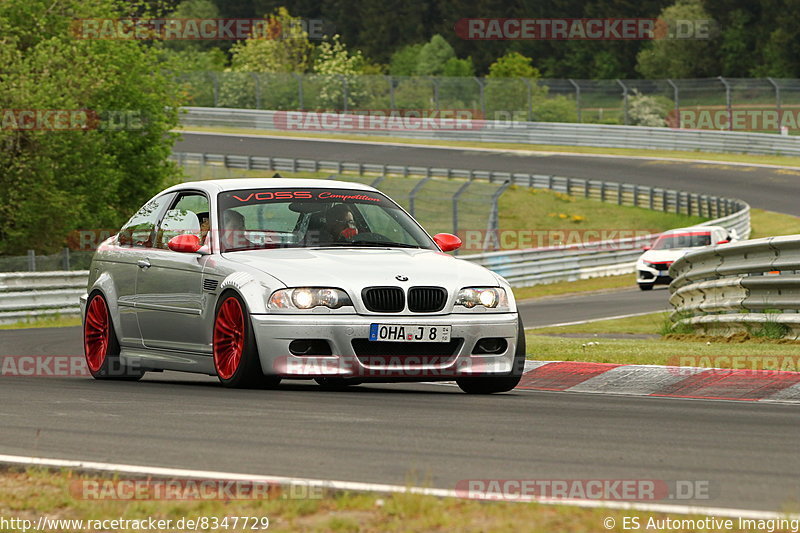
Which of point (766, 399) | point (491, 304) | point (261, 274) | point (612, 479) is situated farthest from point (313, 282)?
point (612, 479)

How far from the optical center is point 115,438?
666 cm

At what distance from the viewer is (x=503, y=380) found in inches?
381

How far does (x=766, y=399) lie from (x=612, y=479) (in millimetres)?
4380

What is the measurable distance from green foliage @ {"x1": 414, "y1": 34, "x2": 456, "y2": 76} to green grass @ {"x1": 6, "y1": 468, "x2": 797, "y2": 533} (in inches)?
4024

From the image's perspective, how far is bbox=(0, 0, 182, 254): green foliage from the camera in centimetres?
3086

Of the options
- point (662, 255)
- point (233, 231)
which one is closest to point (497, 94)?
point (662, 255)

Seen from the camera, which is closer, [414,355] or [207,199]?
[414,355]

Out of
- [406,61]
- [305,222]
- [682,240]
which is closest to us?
[305,222]

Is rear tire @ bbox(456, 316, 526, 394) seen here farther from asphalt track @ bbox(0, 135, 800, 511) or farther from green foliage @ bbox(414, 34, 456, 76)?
green foliage @ bbox(414, 34, 456, 76)

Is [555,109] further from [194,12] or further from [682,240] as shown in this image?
[194,12]

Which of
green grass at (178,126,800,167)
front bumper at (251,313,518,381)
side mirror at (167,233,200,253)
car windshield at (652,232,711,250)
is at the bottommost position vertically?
green grass at (178,126,800,167)

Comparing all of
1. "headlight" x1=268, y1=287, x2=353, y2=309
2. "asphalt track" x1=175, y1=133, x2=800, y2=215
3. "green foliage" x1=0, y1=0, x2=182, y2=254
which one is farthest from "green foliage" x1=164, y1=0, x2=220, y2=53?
"headlight" x1=268, y1=287, x2=353, y2=309

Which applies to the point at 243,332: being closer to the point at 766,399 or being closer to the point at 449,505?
the point at 766,399

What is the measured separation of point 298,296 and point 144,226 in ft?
8.59
